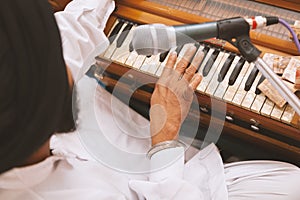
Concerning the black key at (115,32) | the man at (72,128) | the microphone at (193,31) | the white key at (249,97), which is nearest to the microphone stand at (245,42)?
the microphone at (193,31)

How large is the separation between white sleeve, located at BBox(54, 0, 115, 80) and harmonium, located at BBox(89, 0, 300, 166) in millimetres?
202

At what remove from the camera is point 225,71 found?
128cm

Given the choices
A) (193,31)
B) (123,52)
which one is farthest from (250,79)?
(193,31)

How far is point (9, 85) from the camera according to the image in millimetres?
601

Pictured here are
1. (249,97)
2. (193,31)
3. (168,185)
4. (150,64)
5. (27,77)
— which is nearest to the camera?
(27,77)

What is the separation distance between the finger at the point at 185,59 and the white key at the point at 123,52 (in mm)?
200

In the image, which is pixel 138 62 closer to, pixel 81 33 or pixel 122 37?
pixel 122 37

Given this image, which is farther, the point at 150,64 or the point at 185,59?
the point at 150,64

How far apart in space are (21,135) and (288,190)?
2.40 feet

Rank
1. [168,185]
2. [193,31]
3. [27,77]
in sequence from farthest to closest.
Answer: [168,185] < [193,31] < [27,77]

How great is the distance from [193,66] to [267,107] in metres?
0.22

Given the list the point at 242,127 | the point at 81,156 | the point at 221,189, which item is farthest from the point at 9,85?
the point at 242,127

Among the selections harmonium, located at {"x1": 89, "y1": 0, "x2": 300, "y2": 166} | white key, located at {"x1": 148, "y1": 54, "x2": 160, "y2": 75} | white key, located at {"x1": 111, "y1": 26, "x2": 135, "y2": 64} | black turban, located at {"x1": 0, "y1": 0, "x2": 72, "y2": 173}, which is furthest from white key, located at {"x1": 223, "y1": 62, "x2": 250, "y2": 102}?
black turban, located at {"x1": 0, "y1": 0, "x2": 72, "y2": 173}

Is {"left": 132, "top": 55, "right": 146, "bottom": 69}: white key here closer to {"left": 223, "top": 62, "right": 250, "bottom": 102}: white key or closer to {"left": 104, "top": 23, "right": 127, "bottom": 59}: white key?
{"left": 104, "top": 23, "right": 127, "bottom": 59}: white key
